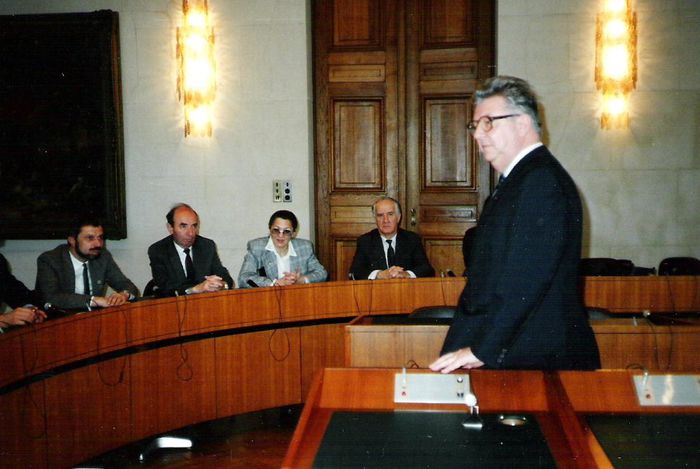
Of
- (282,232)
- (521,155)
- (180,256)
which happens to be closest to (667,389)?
(521,155)

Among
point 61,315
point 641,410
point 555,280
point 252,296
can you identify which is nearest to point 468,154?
point 252,296

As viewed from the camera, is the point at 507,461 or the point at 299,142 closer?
the point at 507,461

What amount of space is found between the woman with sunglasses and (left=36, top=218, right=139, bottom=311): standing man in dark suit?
32.5 inches

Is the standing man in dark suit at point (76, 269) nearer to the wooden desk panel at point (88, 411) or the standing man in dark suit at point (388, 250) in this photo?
the wooden desk panel at point (88, 411)

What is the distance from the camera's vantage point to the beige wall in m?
5.48

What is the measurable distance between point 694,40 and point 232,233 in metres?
4.30

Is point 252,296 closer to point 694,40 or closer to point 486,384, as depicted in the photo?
point 486,384

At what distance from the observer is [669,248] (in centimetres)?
557

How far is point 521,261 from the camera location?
169cm

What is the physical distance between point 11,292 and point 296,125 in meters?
2.74

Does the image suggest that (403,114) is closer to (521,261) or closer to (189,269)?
(189,269)

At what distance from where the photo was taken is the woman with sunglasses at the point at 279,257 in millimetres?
4492

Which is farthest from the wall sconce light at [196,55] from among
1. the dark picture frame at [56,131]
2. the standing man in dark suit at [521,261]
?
the standing man in dark suit at [521,261]

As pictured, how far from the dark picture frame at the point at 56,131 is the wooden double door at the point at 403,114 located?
1866 millimetres
